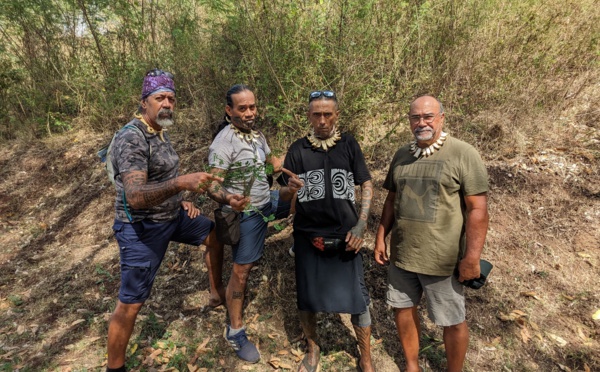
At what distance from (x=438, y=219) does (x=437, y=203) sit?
0.36 ft

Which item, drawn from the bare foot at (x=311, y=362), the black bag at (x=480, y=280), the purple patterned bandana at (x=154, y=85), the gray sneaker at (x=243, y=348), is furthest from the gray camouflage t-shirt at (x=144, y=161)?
the black bag at (x=480, y=280)

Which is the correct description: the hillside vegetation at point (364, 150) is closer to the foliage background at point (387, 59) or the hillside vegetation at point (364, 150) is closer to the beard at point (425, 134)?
the foliage background at point (387, 59)

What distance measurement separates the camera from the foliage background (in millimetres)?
4117

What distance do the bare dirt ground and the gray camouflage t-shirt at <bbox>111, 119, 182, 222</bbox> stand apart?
1.46 metres

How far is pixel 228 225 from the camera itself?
2.53 metres

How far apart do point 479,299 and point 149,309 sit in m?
3.51

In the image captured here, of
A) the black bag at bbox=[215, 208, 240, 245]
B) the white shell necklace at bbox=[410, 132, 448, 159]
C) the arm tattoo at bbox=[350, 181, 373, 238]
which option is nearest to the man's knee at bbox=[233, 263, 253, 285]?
the black bag at bbox=[215, 208, 240, 245]

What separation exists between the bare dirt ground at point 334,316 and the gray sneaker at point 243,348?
3.6 inches

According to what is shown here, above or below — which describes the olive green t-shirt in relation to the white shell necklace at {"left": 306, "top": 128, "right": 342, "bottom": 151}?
below

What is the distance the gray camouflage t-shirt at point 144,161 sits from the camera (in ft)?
6.87

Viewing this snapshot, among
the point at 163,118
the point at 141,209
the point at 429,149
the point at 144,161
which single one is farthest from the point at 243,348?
the point at 429,149

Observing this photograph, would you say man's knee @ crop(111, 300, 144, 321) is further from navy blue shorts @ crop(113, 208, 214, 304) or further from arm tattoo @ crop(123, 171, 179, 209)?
arm tattoo @ crop(123, 171, 179, 209)

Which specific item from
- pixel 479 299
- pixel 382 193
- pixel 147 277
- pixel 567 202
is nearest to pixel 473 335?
pixel 479 299

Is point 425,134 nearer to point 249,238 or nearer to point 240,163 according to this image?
point 240,163
